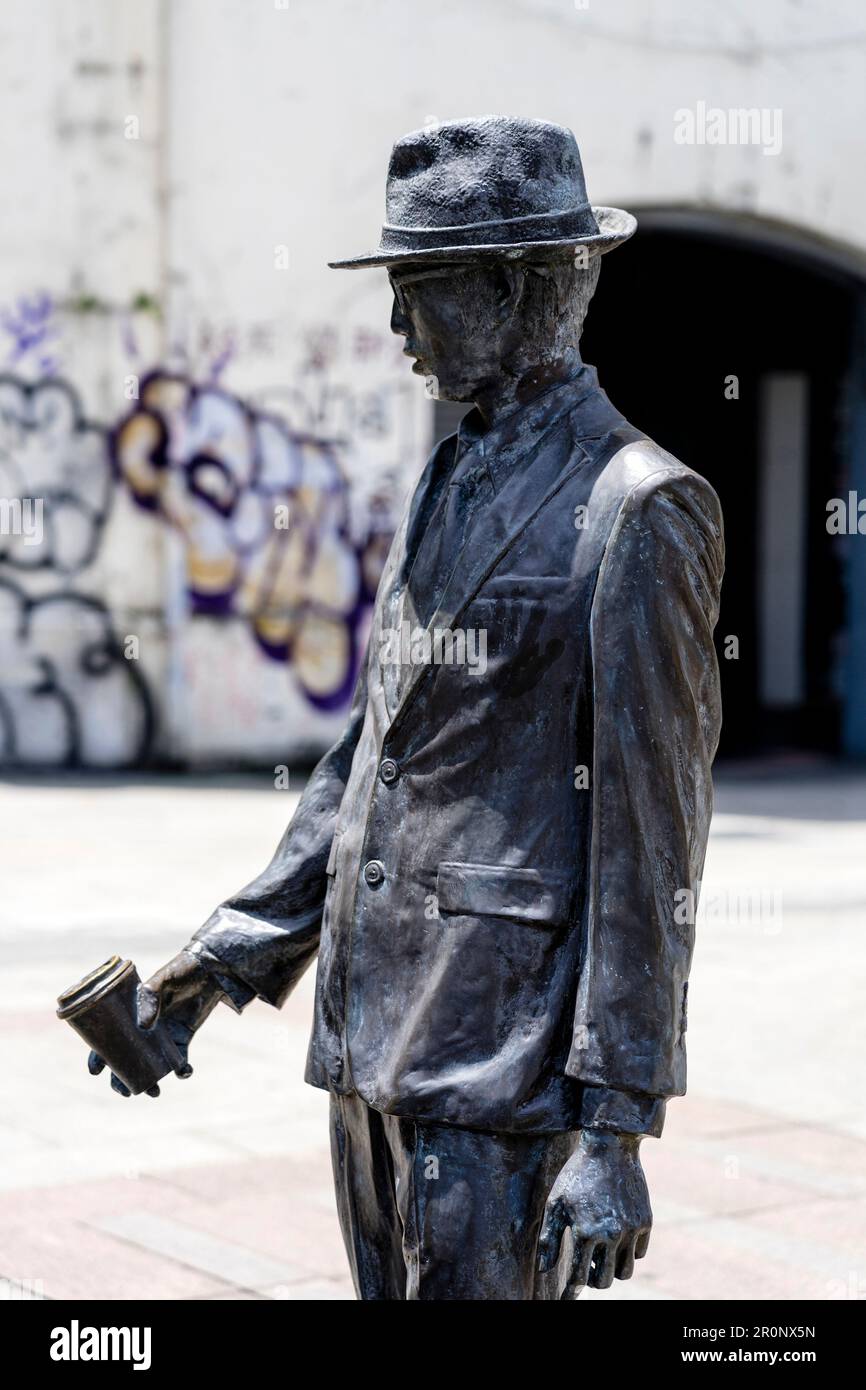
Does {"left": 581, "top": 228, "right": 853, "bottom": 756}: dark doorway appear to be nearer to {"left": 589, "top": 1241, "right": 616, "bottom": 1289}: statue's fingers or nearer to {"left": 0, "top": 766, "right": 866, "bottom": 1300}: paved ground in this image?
{"left": 0, "top": 766, "right": 866, "bottom": 1300}: paved ground


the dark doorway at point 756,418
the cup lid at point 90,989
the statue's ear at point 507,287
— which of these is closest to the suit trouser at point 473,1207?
the cup lid at point 90,989

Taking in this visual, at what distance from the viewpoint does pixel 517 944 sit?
2771 mm

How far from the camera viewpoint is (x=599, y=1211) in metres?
2.60

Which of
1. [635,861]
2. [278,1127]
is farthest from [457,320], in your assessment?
[278,1127]

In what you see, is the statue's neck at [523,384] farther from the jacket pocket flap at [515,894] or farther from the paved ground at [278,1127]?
the paved ground at [278,1127]

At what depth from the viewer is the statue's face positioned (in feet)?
9.43

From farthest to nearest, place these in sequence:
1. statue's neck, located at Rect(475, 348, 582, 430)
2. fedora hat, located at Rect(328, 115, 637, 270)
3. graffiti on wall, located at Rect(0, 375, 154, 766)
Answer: graffiti on wall, located at Rect(0, 375, 154, 766) < statue's neck, located at Rect(475, 348, 582, 430) < fedora hat, located at Rect(328, 115, 637, 270)

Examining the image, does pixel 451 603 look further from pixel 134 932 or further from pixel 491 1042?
pixel 134 932

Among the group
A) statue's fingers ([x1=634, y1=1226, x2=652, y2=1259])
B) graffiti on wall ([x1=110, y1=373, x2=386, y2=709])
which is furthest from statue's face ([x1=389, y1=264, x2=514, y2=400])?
graffiti on wall ([x1=110, y1=373, x2=386, y2=709])

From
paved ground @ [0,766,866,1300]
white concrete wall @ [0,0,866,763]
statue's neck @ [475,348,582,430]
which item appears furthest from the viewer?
white concrete wall @ [0,0,866,763]

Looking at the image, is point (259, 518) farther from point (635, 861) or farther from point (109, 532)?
point (635, 861)

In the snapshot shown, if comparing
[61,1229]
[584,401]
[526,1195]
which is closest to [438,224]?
[584,401]

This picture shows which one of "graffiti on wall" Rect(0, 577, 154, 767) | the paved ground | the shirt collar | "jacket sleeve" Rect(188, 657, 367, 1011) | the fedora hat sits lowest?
the paved ground

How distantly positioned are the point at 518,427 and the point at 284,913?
84cm
